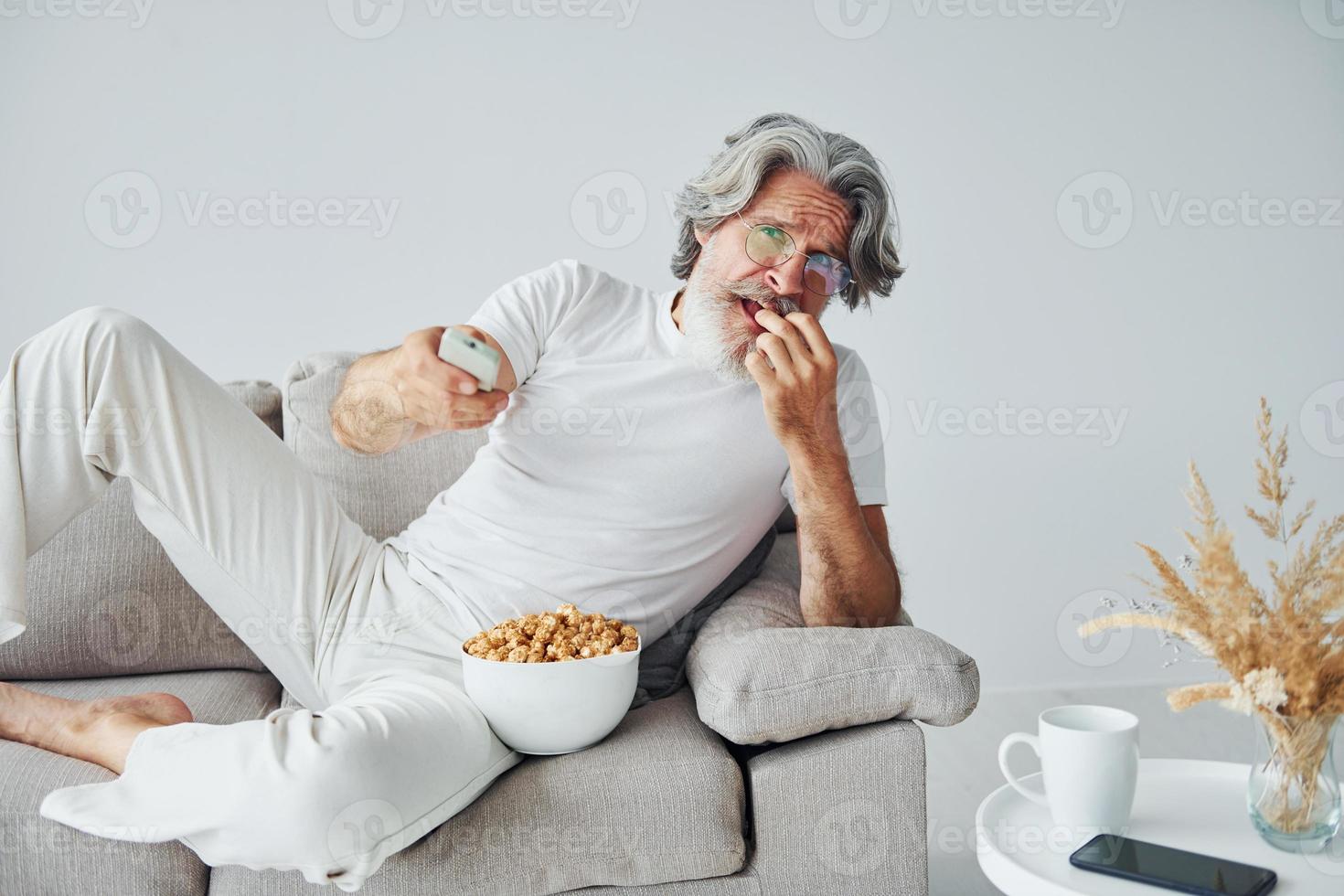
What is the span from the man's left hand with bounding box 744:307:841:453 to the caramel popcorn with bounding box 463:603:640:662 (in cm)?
42

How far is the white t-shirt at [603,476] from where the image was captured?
5.64 ft

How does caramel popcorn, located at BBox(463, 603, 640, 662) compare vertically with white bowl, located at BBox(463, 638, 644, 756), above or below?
above

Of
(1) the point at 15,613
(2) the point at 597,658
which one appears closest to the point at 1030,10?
(2) the point at 597,658

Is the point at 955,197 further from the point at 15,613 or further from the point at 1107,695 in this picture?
the point at 15,613

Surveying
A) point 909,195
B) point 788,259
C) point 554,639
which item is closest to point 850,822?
point 554,639

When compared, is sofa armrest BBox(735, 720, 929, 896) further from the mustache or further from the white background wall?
the white background wall

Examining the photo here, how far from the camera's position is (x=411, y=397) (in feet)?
5.25

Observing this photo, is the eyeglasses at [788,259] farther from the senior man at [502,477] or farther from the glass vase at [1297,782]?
the glass vase at [1297,782]

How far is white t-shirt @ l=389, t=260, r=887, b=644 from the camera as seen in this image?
1718mm

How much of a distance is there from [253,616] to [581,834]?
25.4 inches

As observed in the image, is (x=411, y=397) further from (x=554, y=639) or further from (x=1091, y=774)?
(x=1091, y=774)

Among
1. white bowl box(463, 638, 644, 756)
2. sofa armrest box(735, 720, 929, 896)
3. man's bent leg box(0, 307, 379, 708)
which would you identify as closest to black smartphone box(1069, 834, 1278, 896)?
sofa armrest box(735, 720, 929, 896)

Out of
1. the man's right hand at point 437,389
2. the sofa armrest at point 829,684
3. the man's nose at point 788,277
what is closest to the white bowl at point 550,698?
the sofa armrest at point 829,684

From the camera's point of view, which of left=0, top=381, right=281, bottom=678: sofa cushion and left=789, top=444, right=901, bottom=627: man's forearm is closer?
left=789, top=444, right=901, bottom=627: man's forearm
